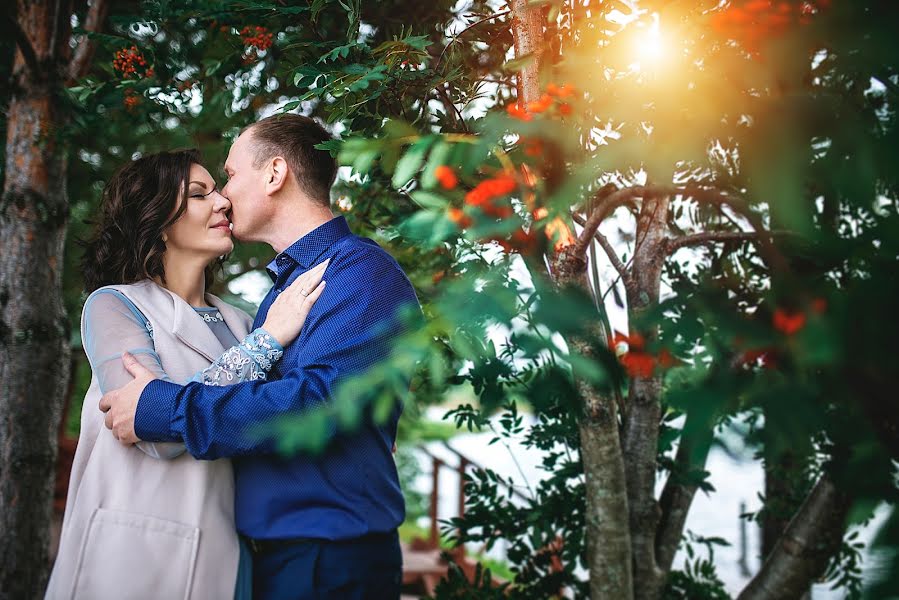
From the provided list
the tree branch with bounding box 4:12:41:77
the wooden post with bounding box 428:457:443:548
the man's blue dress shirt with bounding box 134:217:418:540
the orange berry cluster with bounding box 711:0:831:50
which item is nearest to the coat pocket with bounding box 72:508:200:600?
the man's blue dress shirt with bounding box 134:217:418:540

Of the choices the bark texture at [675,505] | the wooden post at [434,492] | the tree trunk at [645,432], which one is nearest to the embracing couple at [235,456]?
the tree trunk at [645,432]

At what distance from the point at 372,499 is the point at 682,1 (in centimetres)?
126

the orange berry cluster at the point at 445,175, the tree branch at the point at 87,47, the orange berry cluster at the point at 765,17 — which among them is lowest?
the orange berry cluster at the point at 445,175

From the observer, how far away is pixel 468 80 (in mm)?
2049

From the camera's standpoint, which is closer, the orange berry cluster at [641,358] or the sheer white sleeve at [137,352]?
the orange berry cluster at [641,358]

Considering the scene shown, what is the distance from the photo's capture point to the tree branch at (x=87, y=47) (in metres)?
3.22

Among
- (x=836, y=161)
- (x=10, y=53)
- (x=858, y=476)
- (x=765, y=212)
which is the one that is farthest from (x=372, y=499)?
(x=10, y=53)

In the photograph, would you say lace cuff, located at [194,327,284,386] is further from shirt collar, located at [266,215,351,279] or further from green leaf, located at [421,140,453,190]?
green leaf, located at [421,140,453,190]

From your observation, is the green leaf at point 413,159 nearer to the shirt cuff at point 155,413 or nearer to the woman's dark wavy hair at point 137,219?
the shirt cuff at point 155,413

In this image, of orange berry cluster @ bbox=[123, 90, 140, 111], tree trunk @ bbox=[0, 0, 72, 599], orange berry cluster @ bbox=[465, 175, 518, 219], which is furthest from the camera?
tree trunk @ bbox=[0, 0, 72, 599]

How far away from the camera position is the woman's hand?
65.4 inches

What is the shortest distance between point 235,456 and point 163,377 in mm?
282

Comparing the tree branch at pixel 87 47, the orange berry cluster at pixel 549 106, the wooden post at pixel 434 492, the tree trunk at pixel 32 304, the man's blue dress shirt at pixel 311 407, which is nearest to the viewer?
the orange berry cluster at pixel 549 106

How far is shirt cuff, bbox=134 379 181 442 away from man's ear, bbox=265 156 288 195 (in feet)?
2.28
